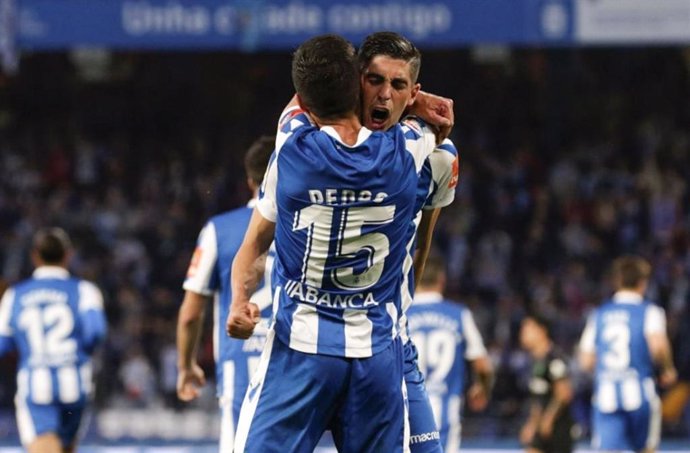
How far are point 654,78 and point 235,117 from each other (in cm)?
527

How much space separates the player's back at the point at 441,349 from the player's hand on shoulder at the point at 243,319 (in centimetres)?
470

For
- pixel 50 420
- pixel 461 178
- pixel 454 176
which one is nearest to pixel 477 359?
pixel 50 420

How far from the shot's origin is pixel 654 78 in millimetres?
18812

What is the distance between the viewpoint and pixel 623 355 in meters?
10.7

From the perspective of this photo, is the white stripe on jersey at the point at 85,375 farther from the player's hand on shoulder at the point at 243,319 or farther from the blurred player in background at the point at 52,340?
the player's hand on shoulder at the point at 243,319

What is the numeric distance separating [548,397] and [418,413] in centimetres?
673

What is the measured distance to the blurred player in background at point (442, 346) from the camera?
357 inches

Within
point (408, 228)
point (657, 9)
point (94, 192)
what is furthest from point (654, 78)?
point (408, 228)

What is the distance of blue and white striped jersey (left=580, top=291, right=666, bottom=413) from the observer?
414 inches

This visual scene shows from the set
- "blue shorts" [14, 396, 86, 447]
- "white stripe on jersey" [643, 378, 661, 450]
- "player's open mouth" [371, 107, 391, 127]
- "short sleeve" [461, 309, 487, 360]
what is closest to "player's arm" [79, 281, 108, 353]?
"blue shorts" [14, 396, 86, 447]

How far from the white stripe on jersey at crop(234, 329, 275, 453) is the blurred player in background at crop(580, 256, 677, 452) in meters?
6.27

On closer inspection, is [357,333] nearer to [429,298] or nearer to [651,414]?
[429,298]

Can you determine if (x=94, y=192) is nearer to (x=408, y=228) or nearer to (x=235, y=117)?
(x=235, y=117)

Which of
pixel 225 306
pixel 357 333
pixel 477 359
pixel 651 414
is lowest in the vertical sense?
pixel 651 414
